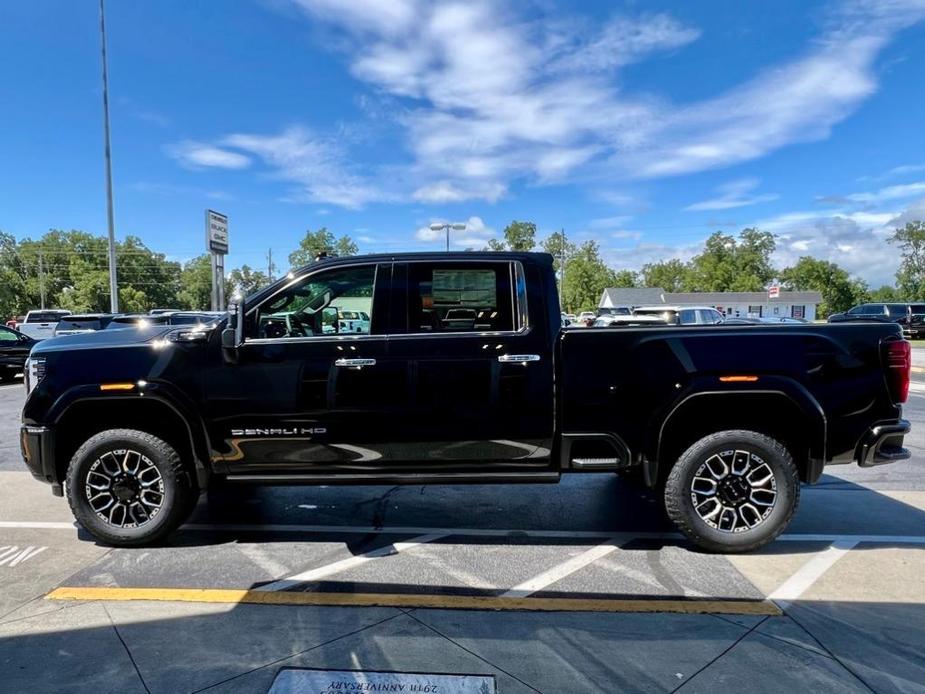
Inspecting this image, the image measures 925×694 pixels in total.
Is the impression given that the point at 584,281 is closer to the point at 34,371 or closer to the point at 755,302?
the point at 755,302

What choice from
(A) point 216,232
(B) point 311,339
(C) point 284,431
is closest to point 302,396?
(C) point 284,431

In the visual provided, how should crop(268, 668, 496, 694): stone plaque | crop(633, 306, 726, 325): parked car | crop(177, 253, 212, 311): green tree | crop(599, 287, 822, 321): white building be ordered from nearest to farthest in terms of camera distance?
crop(268, 668, 496, 694): stone plaque → crop(633, 306, 726, 325): parked car → crop(599, 287, 822, 321): white building → crop(177, 253, 212, 311): green tree

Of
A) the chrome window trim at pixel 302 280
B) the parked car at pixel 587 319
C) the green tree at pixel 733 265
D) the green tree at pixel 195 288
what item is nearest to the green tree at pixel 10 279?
the green tree at pixel 195 288

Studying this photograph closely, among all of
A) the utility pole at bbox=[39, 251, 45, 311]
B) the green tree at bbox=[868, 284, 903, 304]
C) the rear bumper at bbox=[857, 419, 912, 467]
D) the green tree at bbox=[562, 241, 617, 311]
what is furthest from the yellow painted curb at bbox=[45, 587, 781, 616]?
the green tree at bbox=[868, 284, 903, 304]

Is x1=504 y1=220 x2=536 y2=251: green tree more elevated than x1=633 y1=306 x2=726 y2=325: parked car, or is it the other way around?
x1=504 y1=220 x2=536 y2=251: green tree

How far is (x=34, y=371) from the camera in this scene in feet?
13.4

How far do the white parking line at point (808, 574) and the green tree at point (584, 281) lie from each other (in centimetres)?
6822

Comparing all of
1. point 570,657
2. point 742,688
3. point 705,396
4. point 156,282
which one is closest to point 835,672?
point 742,688

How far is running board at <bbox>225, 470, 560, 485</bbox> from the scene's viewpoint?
406cm

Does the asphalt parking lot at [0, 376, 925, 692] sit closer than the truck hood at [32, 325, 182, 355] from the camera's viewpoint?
Yes

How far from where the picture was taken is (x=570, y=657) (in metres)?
2.80

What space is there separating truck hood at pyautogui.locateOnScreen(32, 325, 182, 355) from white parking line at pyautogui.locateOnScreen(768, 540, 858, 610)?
444 cm

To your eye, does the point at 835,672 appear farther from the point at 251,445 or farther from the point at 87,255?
the point at 87,255

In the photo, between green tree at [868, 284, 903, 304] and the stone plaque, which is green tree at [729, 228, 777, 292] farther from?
the stone plaque
